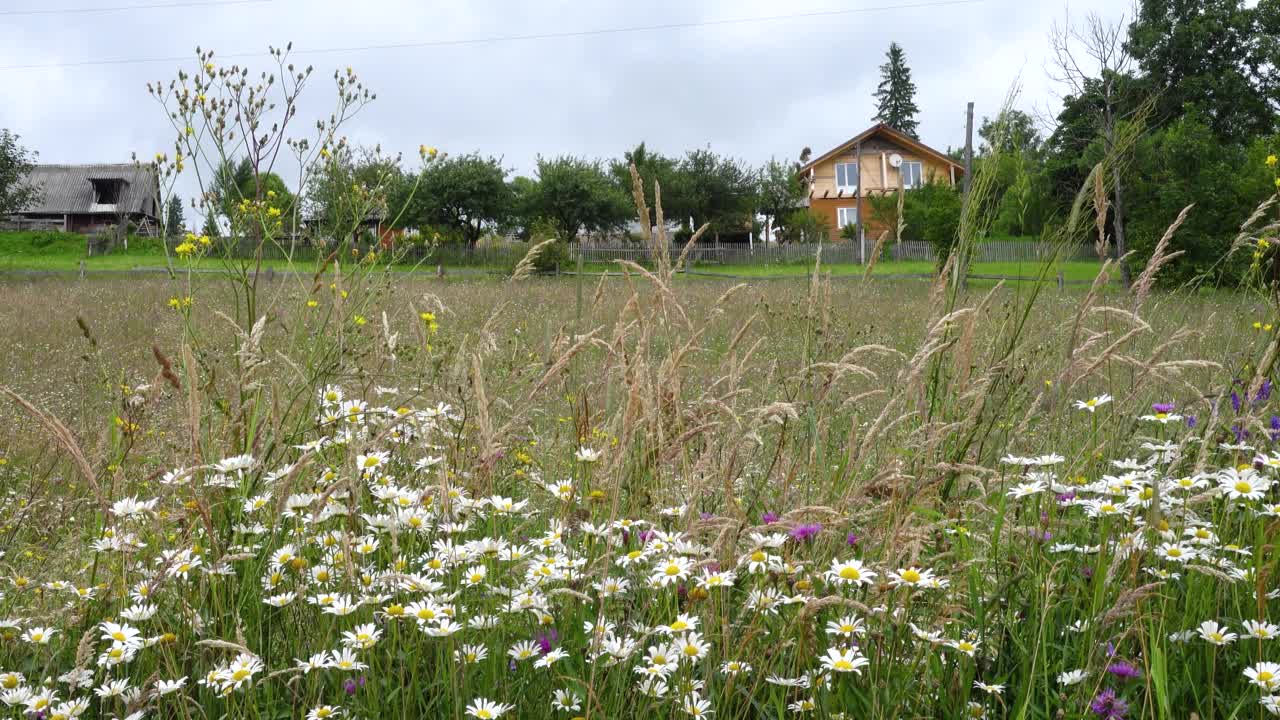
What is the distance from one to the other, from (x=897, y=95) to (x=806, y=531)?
75.4 metres

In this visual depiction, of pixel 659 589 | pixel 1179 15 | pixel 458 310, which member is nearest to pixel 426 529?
pixel 659 589

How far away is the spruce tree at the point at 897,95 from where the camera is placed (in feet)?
235

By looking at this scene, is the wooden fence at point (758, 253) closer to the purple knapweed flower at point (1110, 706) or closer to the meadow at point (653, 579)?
the meadow at point (653, 579)

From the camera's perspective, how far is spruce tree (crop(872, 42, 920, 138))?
2817 inches

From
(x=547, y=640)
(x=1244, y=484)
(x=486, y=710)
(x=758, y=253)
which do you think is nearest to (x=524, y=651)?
(x=547, y=640)

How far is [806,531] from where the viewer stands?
5.92ft

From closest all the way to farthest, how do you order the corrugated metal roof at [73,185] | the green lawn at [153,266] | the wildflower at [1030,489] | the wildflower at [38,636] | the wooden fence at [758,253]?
1. the wildflower at [38,636]
2. the wildflower at [1030,489]
3. the green lawn at [153,266]
4. the wooden fence at [758,253]
5. the corrugated metal roof at [73,185]

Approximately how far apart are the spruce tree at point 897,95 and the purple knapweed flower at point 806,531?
7380cm

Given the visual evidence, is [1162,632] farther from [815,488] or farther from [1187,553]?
[815,488]

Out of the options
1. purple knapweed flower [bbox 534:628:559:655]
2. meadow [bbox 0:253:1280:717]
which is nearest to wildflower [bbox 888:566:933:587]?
meadow [bbox 0:253:1280:717]

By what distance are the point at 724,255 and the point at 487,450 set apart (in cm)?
4004

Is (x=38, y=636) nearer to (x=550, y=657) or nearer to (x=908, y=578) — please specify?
(x=550, y=657)

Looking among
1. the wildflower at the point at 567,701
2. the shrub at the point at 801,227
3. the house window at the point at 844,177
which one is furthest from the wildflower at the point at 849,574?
the house window at the point at 844,177

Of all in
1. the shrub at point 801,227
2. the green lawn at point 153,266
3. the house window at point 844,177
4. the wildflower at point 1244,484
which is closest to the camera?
the wildflower at point 1244,484
